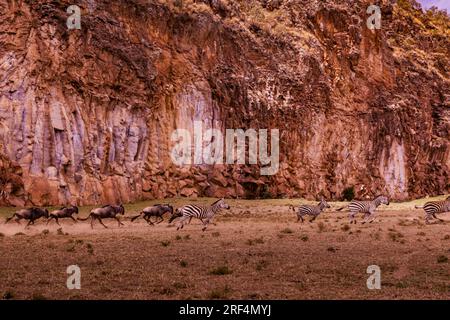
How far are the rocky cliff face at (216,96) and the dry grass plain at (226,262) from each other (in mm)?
18821

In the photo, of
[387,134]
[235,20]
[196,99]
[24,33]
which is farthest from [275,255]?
[387,134]

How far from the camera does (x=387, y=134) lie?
3393 inches

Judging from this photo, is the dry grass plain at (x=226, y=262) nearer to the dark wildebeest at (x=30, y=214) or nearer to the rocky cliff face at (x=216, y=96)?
the dark wildebeest at (x=30, y=214)

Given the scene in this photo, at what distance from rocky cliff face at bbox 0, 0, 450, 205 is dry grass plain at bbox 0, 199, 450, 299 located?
61.7 ft

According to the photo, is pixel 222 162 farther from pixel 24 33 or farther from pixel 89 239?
pixel 89 239

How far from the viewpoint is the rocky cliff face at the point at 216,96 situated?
53688 mm

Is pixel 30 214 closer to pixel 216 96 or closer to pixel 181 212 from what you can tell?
pixel 181 212

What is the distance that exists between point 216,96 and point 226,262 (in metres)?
49.2

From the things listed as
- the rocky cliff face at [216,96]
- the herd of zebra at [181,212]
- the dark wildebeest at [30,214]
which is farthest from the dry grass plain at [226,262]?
the rocky cliff face at [216,96]

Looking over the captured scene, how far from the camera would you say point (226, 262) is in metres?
21.6

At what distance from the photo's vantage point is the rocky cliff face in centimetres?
5369

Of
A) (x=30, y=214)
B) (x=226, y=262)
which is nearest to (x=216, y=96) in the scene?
(x=30, y=214)

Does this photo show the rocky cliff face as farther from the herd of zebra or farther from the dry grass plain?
the dry grass plain

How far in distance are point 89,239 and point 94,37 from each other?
33.9 m
